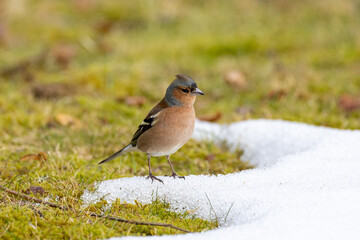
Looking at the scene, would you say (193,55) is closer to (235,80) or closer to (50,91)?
(235,80)

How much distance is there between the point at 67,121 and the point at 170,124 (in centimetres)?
192

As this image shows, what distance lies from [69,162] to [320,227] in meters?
2.15

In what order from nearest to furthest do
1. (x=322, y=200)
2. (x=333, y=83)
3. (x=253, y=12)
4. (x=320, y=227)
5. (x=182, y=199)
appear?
(x=320, y=227)
(x=322, y=200)
(x=182, y=199)
(x=333, y=83)
(x=253, y=12)

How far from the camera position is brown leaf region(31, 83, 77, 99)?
611 cm

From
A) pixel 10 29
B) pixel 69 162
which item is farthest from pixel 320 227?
pixel 10 29

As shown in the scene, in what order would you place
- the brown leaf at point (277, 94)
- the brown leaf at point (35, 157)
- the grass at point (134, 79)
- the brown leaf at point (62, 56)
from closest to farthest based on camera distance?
the grass at point (134, 79) < the brown leaf at point (35, 157) < the brown leaf at point (277, 94) < the brown leaf at point (62, 56)

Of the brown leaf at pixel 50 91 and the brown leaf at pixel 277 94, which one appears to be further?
the brown leaf at pixel 277 94

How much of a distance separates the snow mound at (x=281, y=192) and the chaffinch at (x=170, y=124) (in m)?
0.29

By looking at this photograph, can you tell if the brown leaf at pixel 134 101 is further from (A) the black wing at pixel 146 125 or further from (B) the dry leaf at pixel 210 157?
(A) the black wing at pixel 146 125

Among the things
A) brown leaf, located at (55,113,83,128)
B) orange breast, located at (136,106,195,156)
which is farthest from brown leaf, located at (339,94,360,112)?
brown leaf, located at (55,113,83,128)

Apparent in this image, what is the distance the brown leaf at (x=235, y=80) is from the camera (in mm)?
6734

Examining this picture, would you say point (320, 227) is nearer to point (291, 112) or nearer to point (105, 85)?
point (291, 112)

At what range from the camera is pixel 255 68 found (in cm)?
724

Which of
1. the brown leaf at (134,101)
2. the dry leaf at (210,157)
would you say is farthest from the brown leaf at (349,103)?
the brown leaf at (134,101)
